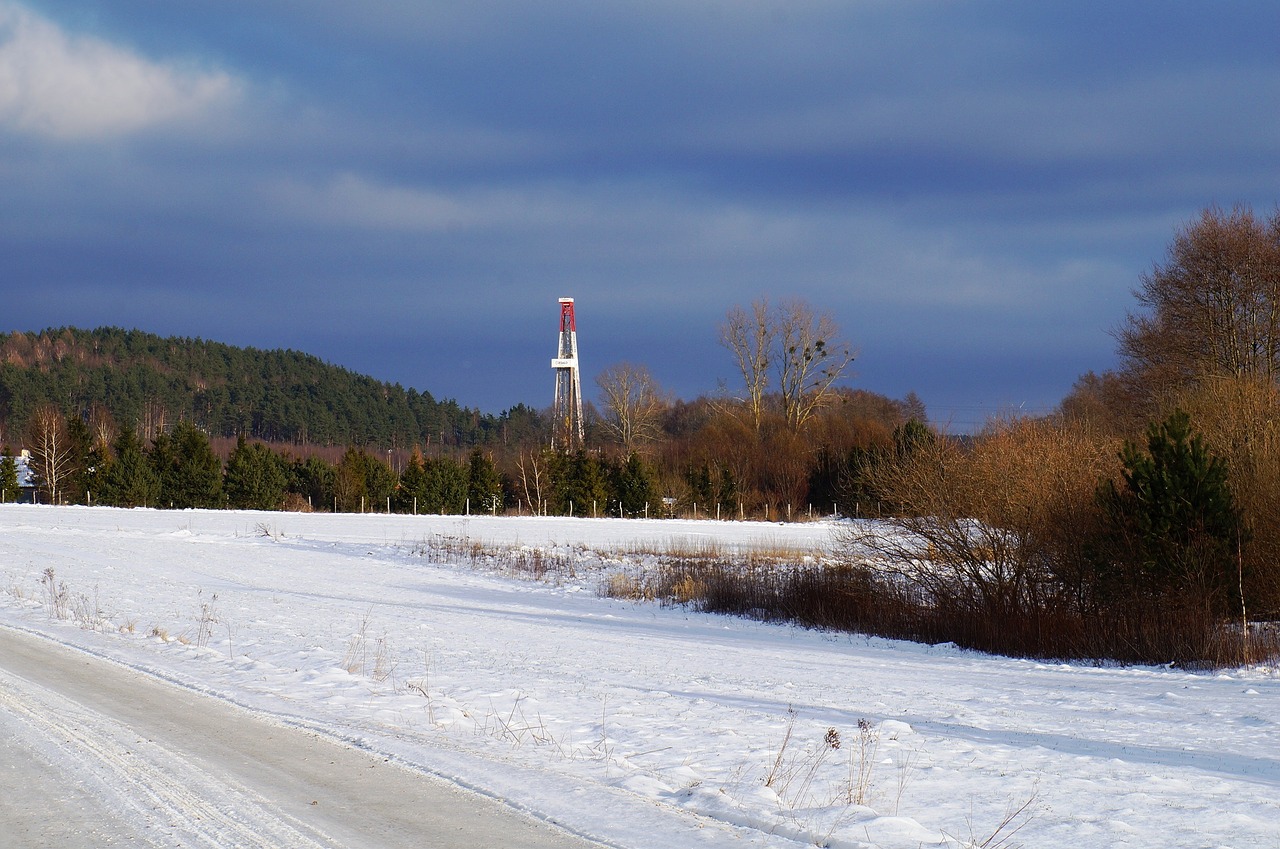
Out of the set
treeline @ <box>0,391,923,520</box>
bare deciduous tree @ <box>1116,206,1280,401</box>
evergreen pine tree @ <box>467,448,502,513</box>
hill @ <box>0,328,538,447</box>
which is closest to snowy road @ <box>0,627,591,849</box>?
bare deciduous tree @ <box>1116,206,1280,401</box>

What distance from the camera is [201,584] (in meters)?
23.3

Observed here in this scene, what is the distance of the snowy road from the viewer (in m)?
5.68

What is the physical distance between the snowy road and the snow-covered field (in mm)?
422

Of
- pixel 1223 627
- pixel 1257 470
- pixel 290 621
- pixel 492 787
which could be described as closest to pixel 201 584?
pixel 290 621

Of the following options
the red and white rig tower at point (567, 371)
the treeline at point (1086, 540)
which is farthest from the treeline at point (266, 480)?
the treeline at point (1086, 540)

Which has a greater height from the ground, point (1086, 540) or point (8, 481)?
point (8, 481)

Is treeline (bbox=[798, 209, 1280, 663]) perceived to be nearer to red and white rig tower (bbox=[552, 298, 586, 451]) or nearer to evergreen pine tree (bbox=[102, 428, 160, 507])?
evergreen pine tree (bbox=[102, 428, 160, 507])

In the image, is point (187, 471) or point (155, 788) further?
point (187, 471)

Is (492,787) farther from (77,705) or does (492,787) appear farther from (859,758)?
(77,705)

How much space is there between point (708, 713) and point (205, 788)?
5.11 metres

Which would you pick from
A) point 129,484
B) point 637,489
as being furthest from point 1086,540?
point 129,484

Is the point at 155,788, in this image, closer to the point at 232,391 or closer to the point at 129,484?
the point at 129,484

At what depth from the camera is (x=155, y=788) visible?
6539mm

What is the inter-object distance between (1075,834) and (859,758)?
2.20 metres
